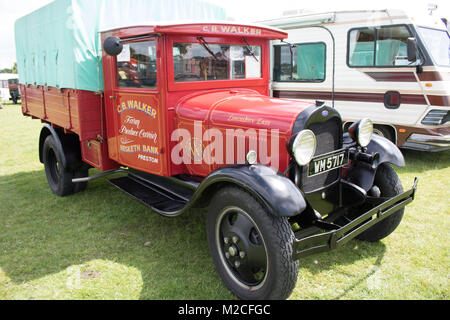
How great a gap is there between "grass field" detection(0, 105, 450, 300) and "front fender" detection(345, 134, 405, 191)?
2.29 ft

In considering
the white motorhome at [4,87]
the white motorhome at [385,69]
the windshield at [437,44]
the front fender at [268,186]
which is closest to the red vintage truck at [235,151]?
the front fender at [268,186]

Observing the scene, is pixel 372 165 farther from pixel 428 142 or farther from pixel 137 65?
pixel 428 142

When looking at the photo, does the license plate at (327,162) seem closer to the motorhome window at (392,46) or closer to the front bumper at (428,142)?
the front bumper at (428,142)

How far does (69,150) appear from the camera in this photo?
512 centimetres

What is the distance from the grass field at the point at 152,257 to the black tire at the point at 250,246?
0.80ft

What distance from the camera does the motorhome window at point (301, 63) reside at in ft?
25.6

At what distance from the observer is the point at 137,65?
3.85 meters

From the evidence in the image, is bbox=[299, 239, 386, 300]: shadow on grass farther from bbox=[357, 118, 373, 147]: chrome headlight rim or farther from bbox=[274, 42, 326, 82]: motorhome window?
bbox=[274, 42, 326, 82]: motorhome window

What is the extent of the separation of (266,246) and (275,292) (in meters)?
0.33

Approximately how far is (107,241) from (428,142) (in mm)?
5448

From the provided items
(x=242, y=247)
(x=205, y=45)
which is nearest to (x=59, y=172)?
(x=205, y=45)

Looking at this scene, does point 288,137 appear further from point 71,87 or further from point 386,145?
point 71,87
